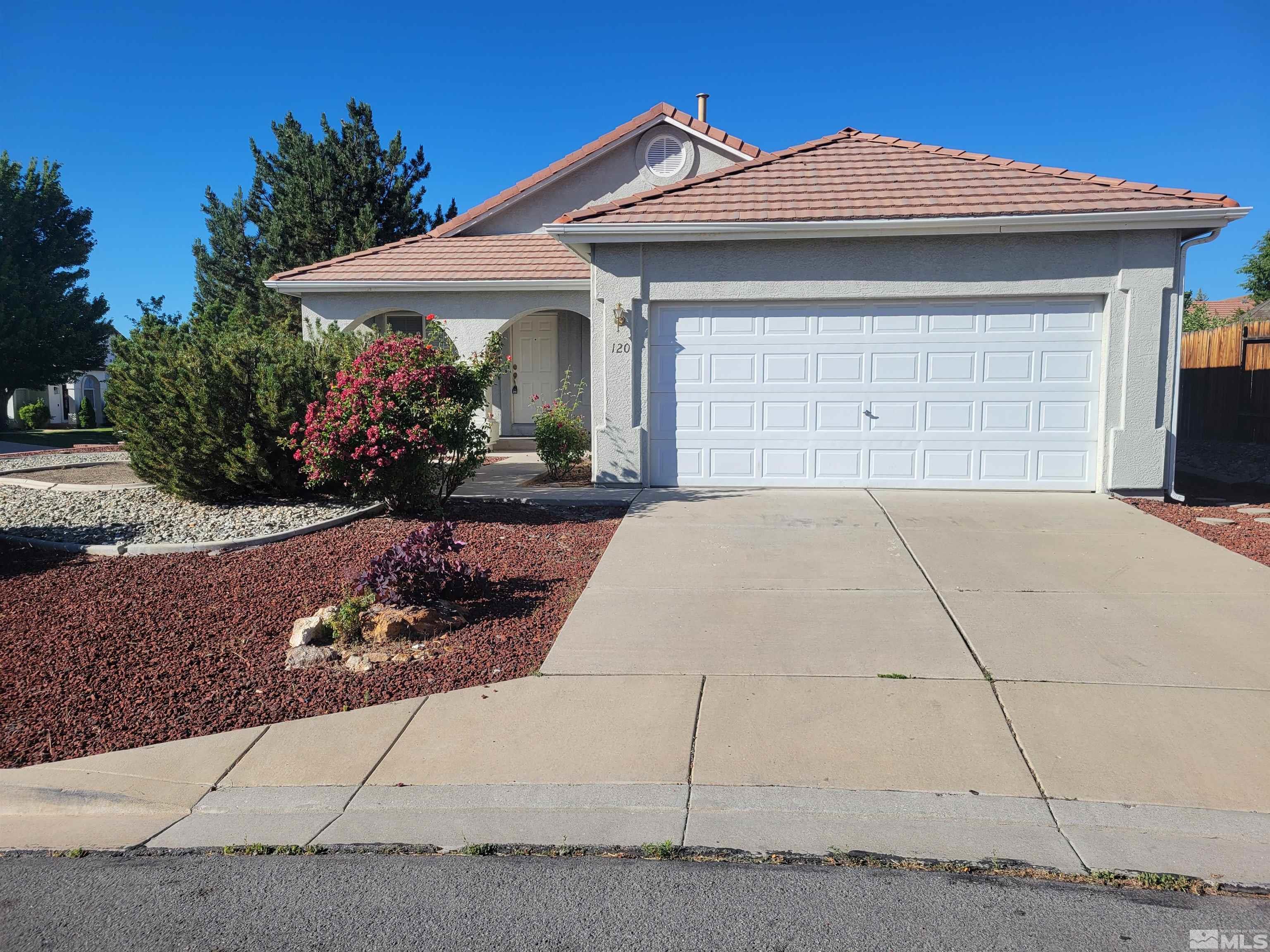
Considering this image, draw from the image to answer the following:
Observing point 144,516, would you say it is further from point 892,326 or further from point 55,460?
point 892,326

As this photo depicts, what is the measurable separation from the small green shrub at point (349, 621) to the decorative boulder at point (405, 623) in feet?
0.14

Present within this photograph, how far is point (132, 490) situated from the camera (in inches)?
445

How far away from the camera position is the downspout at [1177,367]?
10781 mm

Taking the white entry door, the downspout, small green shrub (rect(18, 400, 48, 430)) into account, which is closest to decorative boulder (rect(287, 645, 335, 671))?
the downspout

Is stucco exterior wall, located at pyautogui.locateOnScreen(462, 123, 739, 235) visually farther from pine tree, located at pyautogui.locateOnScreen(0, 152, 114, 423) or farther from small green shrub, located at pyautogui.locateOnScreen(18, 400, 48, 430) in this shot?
small green shrub, located at pyautogui.locateOnScreen(18, 400, 48, 430)

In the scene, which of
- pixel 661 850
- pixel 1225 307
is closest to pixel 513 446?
pixel 661 850

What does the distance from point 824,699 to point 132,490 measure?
9.49 m

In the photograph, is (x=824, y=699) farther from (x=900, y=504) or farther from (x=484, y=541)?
(x=900, y=504)

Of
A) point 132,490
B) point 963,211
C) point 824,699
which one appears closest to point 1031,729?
point 824,699

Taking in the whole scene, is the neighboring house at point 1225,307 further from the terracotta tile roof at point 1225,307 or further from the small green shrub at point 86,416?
the small green shrub at point 86,416

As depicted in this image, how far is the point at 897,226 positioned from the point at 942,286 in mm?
941

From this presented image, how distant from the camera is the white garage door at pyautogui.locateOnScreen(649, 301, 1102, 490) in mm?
11234

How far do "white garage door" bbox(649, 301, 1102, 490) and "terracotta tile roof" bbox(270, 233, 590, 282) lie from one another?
15.2ft

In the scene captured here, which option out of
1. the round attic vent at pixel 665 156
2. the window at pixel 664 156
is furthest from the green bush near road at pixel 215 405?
the round attic vent at pixel 665 156
